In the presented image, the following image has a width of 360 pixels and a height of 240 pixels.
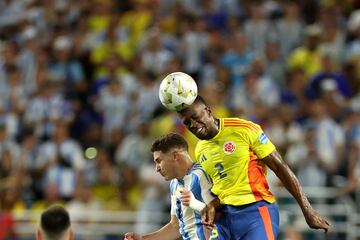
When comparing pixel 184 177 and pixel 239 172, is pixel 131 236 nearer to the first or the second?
pixel 184 177

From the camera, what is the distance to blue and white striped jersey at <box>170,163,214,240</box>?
8492 millimetres

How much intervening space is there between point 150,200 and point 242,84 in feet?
8.64

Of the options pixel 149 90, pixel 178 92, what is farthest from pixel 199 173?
pixel 149 90

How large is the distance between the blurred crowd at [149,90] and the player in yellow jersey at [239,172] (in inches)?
195

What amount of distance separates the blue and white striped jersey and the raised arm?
60cm

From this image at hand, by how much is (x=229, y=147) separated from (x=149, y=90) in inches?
299

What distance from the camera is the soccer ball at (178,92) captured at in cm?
817

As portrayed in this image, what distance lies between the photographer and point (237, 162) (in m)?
8.45

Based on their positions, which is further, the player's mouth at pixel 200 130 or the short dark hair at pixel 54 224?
the player's mouth at pixel 200 130

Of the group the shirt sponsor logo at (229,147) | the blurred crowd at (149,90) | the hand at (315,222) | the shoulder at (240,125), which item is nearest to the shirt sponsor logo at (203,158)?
the shirt sponsor logo at (229,147)

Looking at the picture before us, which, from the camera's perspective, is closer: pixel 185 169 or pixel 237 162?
→ pixel 237 162

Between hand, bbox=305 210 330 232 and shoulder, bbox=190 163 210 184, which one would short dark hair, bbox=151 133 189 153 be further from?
hand, bbox=305 210 330 232

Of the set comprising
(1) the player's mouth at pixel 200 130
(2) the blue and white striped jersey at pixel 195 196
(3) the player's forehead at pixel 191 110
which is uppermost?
(3) the player's forehead at pixel 191 110

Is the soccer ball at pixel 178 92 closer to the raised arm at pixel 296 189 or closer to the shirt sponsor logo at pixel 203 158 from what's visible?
the shirt sponsor logo at pixel 203 158
